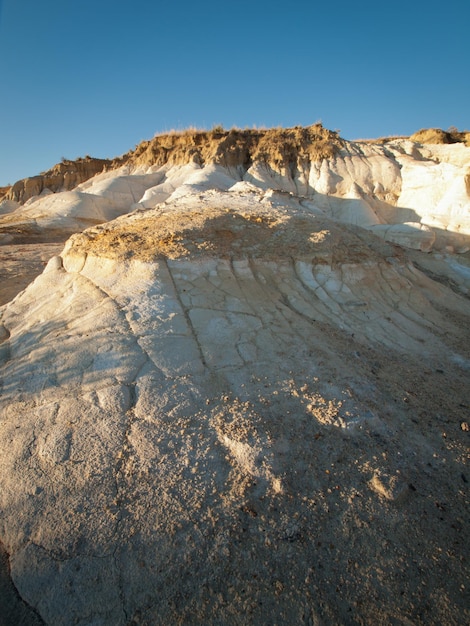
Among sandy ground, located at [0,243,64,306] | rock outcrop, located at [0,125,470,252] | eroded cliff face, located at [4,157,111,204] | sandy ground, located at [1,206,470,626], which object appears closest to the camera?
sandy ground, located at [1,206,470,626]

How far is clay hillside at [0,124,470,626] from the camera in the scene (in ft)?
5.09

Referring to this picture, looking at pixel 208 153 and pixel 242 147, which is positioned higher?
pixel 242 147

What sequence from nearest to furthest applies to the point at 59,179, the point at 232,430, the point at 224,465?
the point at 224,465 < the point at 232,430 < the point at 59,179

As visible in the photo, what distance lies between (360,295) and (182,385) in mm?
2643

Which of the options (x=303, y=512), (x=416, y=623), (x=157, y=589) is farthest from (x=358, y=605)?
(x=157, y=589)

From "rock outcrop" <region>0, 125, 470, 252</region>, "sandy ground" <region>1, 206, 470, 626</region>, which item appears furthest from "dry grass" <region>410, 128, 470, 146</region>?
"sandy ground" <region>1, 206, 470, 626</region>

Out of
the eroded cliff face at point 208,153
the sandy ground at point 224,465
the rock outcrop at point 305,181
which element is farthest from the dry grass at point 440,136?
the sandy ground at point 224,465

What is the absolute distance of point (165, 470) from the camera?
194 cm

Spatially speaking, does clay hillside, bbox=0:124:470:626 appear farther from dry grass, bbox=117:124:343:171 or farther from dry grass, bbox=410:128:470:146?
dry grass, bbox=410:128:470:146

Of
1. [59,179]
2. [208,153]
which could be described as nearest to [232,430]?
[208,153]

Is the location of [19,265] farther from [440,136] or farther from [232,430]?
[440,136]

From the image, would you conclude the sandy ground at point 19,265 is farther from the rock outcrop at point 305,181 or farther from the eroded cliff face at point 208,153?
the eroded cliff face at point 208,153

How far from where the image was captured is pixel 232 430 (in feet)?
7.10

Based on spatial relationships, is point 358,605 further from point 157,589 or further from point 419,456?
point 419,456
